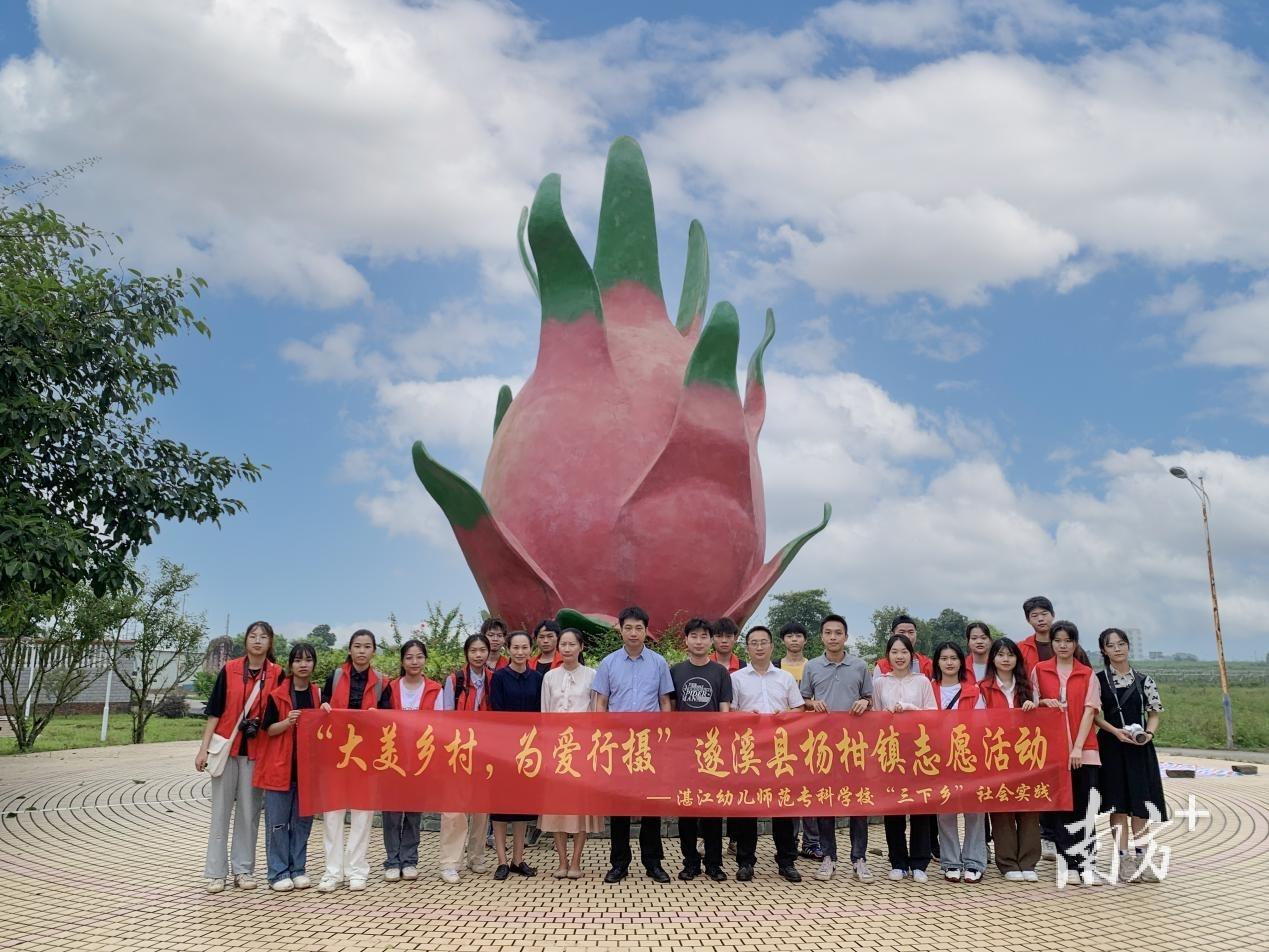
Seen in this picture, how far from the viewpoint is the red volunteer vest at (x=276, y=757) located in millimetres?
5140

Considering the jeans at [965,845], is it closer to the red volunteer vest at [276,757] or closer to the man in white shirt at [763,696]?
the man in white shirt at [763,696]

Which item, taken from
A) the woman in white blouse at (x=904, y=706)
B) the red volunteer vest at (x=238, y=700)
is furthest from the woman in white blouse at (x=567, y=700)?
the woman in white blouse at (x=904, y=706)

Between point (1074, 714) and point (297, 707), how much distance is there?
4.45m

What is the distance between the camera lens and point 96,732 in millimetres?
18328

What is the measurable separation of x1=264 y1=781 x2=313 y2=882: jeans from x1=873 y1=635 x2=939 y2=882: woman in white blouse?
3.30 m

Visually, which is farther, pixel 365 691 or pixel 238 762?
pixel 365 691

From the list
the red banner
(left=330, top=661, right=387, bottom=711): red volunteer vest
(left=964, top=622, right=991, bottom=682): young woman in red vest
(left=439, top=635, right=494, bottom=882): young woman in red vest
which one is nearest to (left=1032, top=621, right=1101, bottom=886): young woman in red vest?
the red banner

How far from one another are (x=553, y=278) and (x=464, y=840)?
513 centimetres

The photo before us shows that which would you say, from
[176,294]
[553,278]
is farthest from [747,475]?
[176,294]

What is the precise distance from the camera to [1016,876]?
5.41 meters

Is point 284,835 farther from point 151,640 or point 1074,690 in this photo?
point 151,640

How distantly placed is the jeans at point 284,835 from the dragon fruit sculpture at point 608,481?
3212 mm

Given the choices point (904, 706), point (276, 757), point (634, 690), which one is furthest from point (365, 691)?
point (904, 706)

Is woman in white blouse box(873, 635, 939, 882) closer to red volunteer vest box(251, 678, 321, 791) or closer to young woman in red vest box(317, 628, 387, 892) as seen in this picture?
young woman in red vest box(317, 628, 387, 892)
